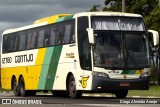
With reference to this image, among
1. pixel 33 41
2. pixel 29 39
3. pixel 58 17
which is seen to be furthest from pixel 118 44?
pixel 29 39

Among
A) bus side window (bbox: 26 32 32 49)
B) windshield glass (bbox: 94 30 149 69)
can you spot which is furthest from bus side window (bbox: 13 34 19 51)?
windshield glass (bbox: 94 30 149 69)

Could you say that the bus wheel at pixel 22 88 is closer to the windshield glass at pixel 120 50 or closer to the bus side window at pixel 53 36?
the bus side window at pixel 53 36

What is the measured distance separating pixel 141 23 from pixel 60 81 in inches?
180

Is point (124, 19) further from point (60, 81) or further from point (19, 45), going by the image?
point (19, 45)

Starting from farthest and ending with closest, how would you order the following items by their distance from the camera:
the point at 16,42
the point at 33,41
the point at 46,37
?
the point at 16,42 → the point at 33,41 → the point at 46,37

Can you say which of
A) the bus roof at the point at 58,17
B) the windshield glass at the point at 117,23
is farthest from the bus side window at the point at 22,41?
the windshield glass at the point at 117,23

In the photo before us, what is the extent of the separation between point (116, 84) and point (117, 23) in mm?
2563

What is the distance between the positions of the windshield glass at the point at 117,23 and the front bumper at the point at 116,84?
2.07 metres

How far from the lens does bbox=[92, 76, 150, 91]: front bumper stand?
25.2 m

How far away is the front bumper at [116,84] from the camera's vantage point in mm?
25188

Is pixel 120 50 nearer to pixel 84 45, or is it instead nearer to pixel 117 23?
pixel 117 23

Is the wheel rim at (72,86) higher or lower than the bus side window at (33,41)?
lower

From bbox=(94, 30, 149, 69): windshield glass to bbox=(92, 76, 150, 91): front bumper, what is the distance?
1.71ft

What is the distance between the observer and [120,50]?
2548 centimetres
